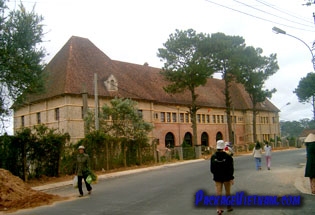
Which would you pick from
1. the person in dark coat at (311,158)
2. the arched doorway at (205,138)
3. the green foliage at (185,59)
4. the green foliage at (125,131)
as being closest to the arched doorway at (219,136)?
the arched doorway at (205,138)

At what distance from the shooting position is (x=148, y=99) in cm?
4594

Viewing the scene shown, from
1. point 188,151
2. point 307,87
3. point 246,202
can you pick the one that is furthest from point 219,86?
point 246,202

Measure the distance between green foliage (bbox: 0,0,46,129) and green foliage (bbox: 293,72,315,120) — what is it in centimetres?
5410

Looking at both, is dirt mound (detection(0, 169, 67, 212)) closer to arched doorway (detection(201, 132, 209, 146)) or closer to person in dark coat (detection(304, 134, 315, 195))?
person in dark coat (detection(304, 134, 315, 195))

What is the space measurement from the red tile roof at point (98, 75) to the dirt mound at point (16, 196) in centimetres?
1887

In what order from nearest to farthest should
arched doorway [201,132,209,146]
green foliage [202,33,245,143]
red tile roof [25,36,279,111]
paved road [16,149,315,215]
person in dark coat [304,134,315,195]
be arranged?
paved road [16,149,315,215] → person in dark coat [304,134,315,195] → red tile roof [25,36,279,111] → green foliage [202,33,245,143] → arched doorway [201,132,209,146]

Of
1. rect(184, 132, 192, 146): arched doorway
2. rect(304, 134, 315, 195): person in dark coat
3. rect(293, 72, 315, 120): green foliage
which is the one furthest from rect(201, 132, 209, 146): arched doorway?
rect(304, 134, 315, 195): person in dark coat

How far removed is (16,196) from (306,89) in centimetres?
6341

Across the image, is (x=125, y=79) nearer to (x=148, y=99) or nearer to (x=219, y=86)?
(x=148, y=99)

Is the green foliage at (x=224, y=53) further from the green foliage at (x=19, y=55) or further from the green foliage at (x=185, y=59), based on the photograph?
the green foliage at (x=19, y=55)

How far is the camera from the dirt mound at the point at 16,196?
39.9ft

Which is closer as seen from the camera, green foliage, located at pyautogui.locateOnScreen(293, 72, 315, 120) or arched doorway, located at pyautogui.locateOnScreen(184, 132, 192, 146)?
arched doorway, located at pyautogui.locateOnScreen(184, 132, 192, 146)

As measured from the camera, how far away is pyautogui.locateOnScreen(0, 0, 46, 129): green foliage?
16.9 meters

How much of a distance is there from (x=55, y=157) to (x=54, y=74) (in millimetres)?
20643
